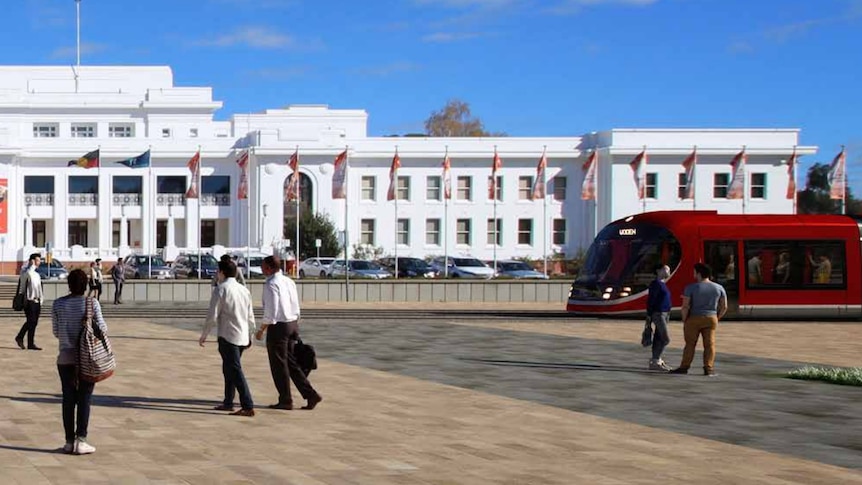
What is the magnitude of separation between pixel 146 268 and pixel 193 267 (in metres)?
2.23

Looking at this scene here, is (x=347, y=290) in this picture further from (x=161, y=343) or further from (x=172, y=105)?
(x=172, y=105)

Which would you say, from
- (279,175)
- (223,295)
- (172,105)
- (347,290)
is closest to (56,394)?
(223,295)

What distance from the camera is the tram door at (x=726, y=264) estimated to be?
1174 inches

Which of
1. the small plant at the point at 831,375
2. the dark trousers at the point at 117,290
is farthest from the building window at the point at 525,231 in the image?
the small plant at the point at 831,375

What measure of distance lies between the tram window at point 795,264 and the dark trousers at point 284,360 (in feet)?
65.8

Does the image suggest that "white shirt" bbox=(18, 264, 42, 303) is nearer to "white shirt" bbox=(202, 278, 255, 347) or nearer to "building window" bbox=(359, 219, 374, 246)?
"white shirt" bbox=(202, 278, 255, 347)

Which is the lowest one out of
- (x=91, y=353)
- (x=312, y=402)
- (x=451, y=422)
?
(x=451, y=422)

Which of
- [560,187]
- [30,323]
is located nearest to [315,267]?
[560,187]

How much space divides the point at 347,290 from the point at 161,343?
18521 millimetres

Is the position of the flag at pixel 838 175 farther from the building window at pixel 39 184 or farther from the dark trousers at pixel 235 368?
the building window at pixel 39 184

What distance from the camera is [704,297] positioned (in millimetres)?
16062

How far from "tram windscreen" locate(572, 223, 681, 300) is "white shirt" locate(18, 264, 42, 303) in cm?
1476

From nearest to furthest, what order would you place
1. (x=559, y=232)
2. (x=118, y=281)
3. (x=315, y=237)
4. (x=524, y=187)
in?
(x=118, y=281), (x=315, y=237), (x=524, y=187), (x=559, y=232)

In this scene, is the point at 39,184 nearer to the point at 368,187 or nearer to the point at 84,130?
the point at 84,130
